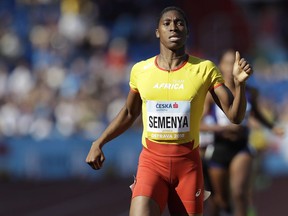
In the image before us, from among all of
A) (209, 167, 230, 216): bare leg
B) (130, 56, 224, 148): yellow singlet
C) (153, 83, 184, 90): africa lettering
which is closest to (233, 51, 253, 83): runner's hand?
(130, 56, 224, 148): yellow singlet

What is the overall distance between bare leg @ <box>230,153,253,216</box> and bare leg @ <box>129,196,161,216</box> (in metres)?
3.15

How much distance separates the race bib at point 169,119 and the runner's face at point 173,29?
442 mm

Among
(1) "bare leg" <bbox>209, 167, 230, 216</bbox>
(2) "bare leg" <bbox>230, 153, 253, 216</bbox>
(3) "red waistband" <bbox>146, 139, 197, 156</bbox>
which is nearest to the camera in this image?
(3) "red waistband" <bbox>146, 139, 197, 156</bbox>

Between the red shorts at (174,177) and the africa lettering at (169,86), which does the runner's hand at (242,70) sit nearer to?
the africa lettering at (169,86)

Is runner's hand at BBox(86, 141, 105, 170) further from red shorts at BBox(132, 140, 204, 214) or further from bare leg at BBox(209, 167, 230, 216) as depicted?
bare leg at BBox(209, 167, 230, 216)

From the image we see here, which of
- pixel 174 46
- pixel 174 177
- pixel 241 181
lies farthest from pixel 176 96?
pixel 241 181

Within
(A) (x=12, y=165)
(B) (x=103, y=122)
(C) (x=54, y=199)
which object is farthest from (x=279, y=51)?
(C) (x=54, y=199)

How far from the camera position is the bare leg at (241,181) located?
10109 mm

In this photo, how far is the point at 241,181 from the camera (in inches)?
399

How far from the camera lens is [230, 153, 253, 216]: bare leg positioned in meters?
10.1

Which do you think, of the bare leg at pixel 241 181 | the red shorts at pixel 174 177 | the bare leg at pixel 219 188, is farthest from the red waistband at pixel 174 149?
the bare leg at pixel 219 188

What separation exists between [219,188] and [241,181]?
0.54 meters

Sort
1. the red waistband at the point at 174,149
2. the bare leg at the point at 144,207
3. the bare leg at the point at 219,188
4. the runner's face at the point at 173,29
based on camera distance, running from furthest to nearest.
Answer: the bare leg at the point at 219,188, the red waistband at the point at 174,149, the runner's face at the point at 173,29, the bare leg at the point at 144,207

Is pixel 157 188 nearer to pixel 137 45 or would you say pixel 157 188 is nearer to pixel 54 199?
pixel 54 199
